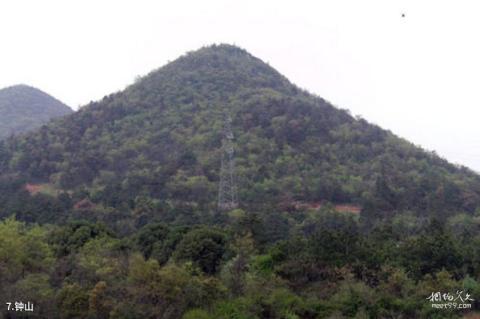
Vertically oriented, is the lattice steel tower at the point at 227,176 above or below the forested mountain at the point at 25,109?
below

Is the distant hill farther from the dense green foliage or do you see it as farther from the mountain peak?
the dense green foliage

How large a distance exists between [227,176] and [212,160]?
3073mm

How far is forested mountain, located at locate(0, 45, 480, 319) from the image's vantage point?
1568cm

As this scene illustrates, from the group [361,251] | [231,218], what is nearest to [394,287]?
[361,251]

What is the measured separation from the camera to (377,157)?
4350cm

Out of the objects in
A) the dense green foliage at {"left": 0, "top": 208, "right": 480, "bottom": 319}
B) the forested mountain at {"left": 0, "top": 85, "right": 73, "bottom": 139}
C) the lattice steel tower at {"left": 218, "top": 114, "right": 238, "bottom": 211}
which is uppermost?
the forested mountain at {"left": 0, "top": 85, "right": 73, "bottom": 139}

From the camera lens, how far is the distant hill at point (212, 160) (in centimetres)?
3584

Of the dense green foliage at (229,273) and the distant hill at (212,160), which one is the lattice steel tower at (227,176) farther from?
the dense green foliage at (229,273)

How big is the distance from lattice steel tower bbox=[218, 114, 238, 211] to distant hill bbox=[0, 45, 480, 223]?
0.60m

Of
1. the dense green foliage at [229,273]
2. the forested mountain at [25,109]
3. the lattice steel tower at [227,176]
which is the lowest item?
the dense green foliage at [229,273]

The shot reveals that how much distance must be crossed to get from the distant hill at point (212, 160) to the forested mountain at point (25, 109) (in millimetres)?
21841

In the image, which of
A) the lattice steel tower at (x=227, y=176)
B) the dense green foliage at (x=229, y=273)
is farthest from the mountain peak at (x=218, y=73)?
the dense green foliage at (x=229, y=273)

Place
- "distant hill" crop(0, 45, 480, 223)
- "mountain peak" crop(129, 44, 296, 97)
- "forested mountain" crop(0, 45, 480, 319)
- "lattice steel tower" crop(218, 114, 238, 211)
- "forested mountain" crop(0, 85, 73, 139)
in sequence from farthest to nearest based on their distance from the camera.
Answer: "forested mountain" crop(0, 85, 73, 139), "mountain peak" crop(129, 44, 296, 97), "distant hill" crop(0, 45, 480, 223), "lattice steel tower" crop(218, 114, 238, 211), "forested mountain" crop(0, 45, 480, 319)

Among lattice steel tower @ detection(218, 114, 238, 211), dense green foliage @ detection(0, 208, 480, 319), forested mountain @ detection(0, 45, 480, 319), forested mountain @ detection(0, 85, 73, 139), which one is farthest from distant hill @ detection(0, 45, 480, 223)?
forested mountain @ detection(0, 85, 73, 139)
